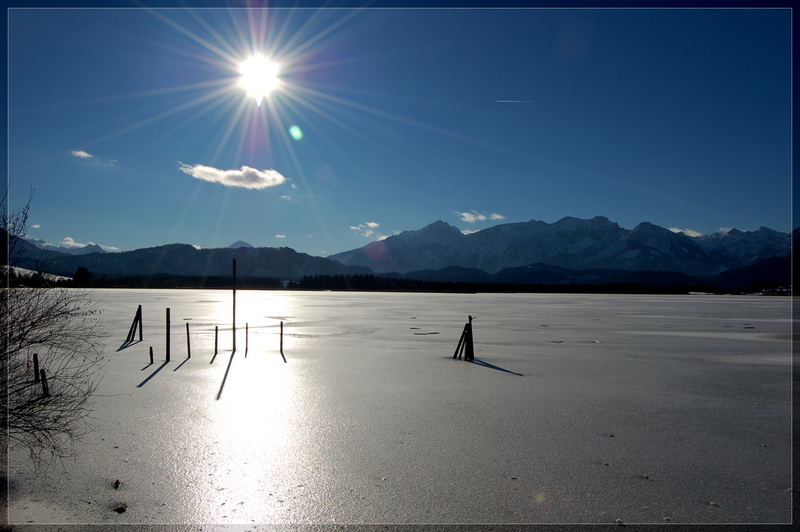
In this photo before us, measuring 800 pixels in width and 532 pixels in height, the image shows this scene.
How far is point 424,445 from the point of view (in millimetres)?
8375

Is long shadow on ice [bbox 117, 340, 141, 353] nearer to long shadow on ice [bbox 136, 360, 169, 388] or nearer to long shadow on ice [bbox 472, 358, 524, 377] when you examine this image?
long shadow on ice [bbox 136, 360, 169, 388]

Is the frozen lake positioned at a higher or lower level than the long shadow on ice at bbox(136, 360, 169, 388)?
higher

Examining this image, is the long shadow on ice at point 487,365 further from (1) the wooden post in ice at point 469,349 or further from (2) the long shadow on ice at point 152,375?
(2) the long shadow on ice at point 152,375

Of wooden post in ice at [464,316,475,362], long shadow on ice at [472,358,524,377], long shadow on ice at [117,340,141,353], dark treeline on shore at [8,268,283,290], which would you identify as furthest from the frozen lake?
long shadow on ice at [117,340,141,353]

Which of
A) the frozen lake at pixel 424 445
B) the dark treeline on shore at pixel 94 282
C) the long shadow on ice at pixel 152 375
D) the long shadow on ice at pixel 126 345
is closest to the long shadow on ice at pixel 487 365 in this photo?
the frozen lake at pixel 424 445

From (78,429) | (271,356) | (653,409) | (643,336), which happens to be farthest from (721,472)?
(643,336)

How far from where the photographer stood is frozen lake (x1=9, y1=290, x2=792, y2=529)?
6121 mm

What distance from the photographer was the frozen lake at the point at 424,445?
6.12m

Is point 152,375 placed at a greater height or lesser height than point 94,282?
lesser

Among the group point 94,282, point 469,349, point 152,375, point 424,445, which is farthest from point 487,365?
point 94,282

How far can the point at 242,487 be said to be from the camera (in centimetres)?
662

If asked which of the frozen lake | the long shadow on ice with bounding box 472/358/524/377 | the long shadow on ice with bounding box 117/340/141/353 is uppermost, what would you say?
the frozen lake

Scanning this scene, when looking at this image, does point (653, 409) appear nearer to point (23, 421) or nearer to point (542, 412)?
point (542, 412)

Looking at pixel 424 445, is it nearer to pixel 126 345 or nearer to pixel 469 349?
pixel 469 349
